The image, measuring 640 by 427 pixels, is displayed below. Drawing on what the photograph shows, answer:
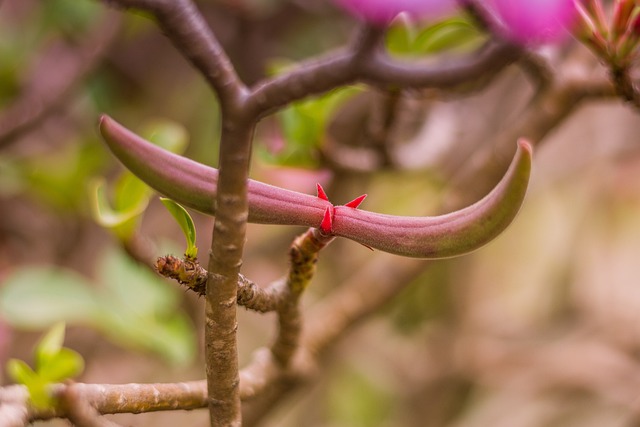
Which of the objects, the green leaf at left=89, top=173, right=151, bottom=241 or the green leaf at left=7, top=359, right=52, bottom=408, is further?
the green leaf at left=89, top=173, right=151, bottom=241

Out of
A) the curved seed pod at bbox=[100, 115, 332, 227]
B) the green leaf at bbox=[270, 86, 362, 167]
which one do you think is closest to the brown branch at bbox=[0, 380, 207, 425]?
the curved seed pod at bbox=[100, 115, 332, 227]

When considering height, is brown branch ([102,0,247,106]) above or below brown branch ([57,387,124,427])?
above

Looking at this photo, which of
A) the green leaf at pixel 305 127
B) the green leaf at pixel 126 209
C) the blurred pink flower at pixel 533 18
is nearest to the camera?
the blurred pink flower at pixel 533 18

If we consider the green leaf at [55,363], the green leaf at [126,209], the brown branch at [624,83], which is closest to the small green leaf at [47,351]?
the green leaf at [55,363]

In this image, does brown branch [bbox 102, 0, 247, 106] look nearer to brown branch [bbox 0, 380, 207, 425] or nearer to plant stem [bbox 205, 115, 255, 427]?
plant stem [bbox 205, 115, 255, 427]

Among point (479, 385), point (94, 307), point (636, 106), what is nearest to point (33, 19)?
point (94, 307)

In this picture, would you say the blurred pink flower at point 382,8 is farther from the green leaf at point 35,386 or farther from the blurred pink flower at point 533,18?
the green leaf at point 35,386

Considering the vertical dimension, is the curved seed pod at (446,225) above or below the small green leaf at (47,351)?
below
